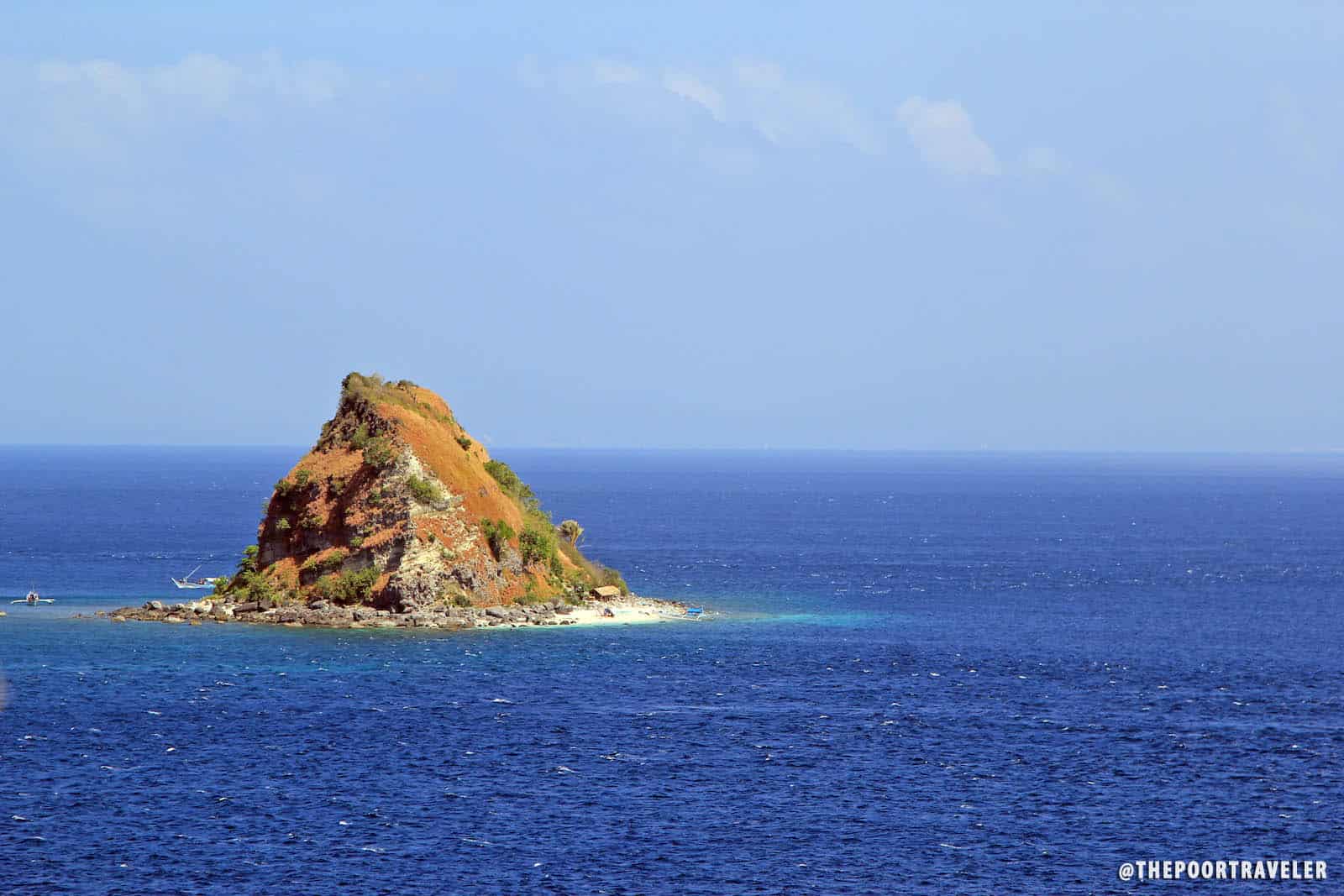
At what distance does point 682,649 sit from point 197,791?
122ft

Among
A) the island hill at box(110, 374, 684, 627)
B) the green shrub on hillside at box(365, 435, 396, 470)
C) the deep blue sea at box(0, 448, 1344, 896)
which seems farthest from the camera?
the green shrub on hillside at box(365, 435, 396, 470)

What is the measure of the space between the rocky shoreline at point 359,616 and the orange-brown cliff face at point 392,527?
96cm

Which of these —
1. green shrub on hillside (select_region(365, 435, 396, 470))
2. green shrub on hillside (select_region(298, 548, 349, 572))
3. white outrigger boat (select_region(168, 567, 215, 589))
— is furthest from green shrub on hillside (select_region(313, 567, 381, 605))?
white outrigger boat (select_region(168, 567, 215, 589))

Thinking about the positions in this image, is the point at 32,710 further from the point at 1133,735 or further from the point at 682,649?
the point at 1133,735

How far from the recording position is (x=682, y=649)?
8725cm

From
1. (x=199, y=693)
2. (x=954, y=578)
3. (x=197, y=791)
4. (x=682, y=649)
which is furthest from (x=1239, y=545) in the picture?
(x=197, y=791)

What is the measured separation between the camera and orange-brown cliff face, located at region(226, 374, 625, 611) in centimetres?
9469

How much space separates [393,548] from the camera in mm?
94312

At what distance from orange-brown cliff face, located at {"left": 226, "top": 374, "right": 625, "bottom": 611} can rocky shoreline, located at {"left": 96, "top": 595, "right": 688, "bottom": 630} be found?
961mm

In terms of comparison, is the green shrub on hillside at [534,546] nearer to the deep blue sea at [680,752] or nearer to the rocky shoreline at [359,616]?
the rocky shoreline at [359,616]

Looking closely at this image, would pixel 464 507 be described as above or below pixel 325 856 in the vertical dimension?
above

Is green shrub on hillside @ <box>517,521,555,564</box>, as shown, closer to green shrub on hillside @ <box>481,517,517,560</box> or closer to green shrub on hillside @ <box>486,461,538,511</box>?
green shrub on hillside @ <box>481,517,517,560</box>

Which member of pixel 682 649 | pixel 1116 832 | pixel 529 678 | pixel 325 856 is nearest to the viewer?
pixel 325 856

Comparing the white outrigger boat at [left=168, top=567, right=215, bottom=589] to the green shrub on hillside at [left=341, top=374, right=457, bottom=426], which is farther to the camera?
the white outrigger boat at [left=168, top=567, right=215, bottom=589]
